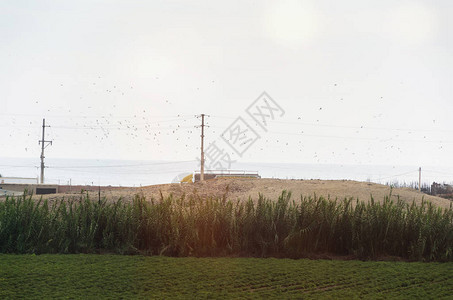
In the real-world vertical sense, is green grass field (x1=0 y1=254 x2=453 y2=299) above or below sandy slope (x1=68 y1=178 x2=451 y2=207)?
below

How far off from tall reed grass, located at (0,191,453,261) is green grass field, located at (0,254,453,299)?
1.70ft

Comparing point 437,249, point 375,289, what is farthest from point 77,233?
point 437,249

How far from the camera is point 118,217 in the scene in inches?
301

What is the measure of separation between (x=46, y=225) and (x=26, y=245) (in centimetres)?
48

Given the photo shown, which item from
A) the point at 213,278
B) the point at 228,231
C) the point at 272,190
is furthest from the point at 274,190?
the point at 213,278

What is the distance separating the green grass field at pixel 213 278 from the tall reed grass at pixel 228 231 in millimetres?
518

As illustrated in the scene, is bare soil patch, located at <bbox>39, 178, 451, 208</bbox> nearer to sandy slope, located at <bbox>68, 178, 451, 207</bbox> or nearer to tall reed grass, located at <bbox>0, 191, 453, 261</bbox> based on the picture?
sandy slope, located at <bbox>68, 178, 451, 207</bbox>

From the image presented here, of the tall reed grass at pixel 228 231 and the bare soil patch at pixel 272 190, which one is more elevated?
the bare soil patch at pixel 272 190

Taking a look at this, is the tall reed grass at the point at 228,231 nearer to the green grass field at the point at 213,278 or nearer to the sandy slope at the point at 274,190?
the green grass field at the point at 213,278

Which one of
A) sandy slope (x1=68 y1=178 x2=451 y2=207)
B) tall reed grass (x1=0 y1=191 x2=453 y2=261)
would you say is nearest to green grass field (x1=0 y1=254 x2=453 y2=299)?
tall reed grass (x1=0 y1=191 x2=453 y2=261)

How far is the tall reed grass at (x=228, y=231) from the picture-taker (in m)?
7.31

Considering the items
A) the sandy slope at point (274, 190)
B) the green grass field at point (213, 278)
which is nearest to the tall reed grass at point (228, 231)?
the green grass field at point (213, 278)

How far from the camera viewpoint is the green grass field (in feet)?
16.7

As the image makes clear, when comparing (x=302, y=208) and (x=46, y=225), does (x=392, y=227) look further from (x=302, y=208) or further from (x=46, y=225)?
(x=46, y=225)
